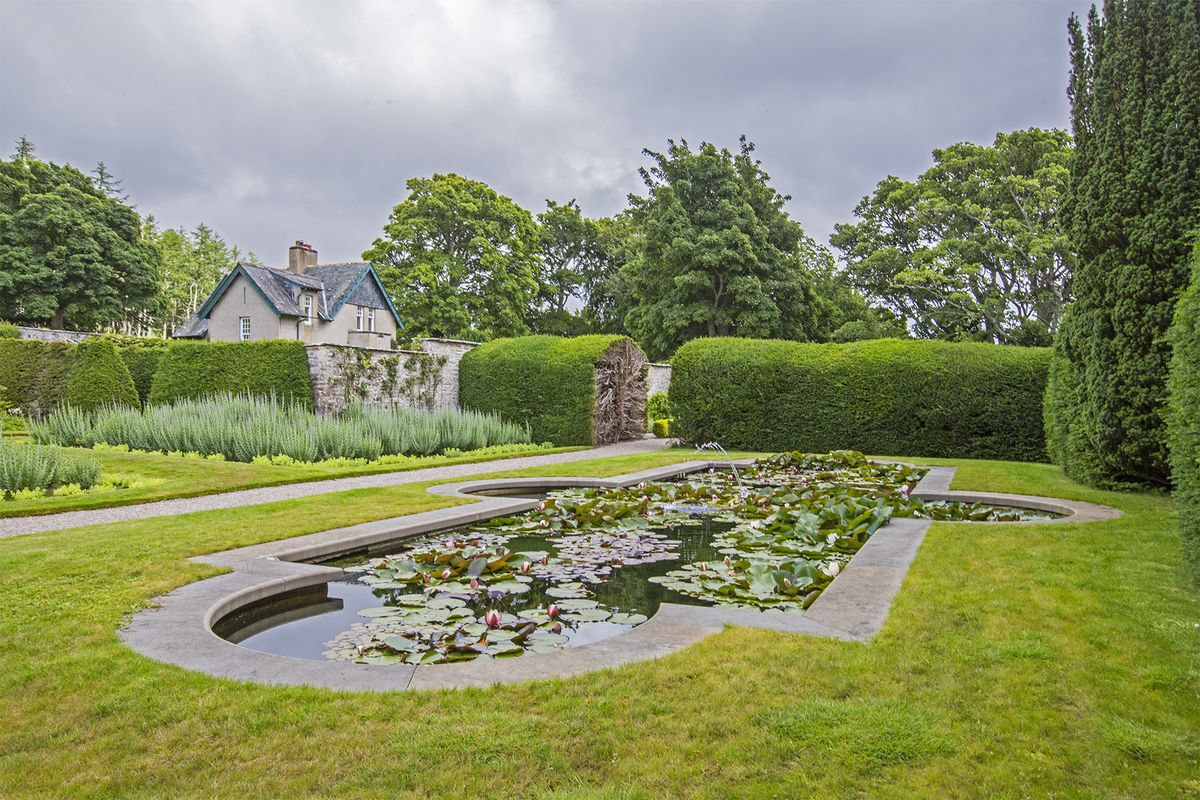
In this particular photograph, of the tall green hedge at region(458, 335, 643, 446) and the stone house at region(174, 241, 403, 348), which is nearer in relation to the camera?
the tall green hedge at region(458, 335, 643, 446)

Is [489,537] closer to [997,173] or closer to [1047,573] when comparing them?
[1047,573]

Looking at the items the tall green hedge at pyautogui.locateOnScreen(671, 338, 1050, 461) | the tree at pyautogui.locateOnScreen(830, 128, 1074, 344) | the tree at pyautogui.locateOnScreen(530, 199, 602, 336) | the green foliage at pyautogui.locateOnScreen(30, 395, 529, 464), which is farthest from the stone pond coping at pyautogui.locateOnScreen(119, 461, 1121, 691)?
the tree at pyautogui.locateOnScreen(530, 199, 602, 336)

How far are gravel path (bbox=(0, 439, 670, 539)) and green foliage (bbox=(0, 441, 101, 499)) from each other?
1794 mm

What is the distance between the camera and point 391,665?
3.03m

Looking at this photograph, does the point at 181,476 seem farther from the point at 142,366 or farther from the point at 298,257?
the point at 298,257

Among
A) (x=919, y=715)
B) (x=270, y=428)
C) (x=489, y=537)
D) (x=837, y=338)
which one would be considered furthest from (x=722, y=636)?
(x=837, y=338)

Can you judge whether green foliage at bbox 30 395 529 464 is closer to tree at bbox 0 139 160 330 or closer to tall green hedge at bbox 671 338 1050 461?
tall green hedge at bbox 671 338 1050 461

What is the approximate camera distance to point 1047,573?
171 inches

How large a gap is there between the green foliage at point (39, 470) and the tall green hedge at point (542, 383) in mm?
9172

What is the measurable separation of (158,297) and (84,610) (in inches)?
1605

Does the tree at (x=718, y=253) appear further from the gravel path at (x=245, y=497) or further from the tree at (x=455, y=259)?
the gravel path at (x=245, y=497)

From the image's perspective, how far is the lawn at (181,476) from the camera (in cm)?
710

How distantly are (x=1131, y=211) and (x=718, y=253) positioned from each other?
18.4 meters

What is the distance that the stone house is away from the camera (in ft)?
89.3
